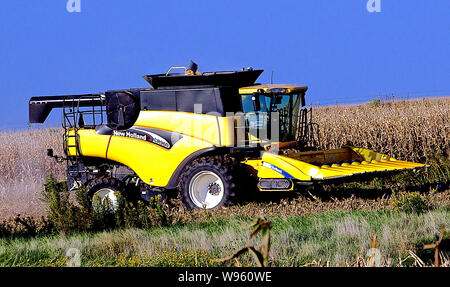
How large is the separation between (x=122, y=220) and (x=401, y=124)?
1039 centimetres

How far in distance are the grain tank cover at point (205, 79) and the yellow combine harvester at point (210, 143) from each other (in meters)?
0.02

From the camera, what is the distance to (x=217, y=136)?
12305mm

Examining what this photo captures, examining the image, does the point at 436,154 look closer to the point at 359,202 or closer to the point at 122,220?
the point at 359,202

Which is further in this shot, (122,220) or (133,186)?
(133,186)

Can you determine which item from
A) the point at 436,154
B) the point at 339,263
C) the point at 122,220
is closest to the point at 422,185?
the point at 436,154

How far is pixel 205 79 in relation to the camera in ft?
41.5

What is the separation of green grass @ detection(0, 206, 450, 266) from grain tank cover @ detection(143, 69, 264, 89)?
361 cm

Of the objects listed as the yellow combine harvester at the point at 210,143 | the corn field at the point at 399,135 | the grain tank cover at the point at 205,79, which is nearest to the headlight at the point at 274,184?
the yellow combine harvester at the point at 210,143

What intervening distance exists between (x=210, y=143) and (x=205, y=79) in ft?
4.49

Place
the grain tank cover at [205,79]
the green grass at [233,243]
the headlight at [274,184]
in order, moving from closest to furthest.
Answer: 1. the green grass at [233,243]
2. the headlight at [274,184]
3. the grain tank cover at [205,79]

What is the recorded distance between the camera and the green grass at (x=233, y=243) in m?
7.05

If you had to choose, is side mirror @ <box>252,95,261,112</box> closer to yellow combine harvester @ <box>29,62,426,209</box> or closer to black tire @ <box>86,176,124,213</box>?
yellow combine harvester @ <box>29,62,426,209</box>

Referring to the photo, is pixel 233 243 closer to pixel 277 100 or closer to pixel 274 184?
pixel 274 184

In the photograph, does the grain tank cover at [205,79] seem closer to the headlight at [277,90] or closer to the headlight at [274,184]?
the headlight at [277,90]
